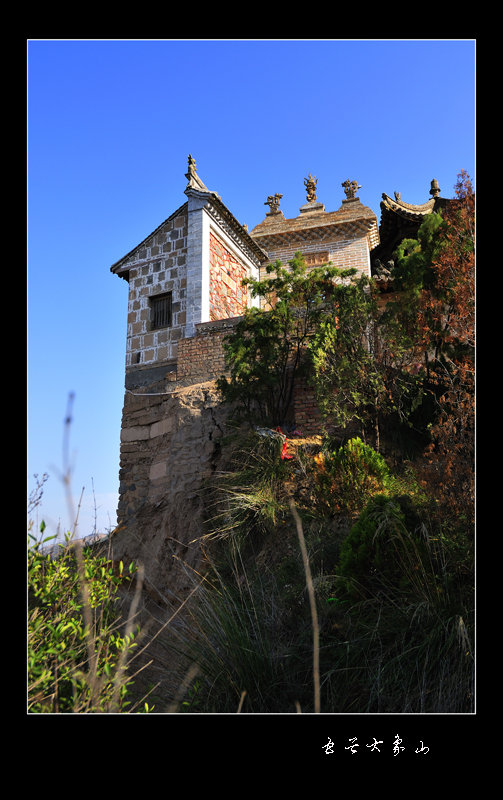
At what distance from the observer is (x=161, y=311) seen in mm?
14977

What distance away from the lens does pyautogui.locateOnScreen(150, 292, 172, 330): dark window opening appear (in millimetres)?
14773

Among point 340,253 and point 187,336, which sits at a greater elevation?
point 340,253

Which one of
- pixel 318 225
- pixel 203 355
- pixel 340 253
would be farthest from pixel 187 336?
pixel 318 225

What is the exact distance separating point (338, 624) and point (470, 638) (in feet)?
3.94

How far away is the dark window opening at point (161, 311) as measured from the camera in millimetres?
14773

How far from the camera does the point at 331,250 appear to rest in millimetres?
18516

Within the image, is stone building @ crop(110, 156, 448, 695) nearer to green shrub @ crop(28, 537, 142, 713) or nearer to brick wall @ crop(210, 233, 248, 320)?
brick wall @ crop(210, 233, 248, 320)

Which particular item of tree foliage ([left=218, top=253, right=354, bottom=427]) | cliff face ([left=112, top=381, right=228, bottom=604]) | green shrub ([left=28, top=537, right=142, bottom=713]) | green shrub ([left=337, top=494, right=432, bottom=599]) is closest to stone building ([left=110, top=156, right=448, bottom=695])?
cliff face ([left=112, top=381, right=228, bottom=604])

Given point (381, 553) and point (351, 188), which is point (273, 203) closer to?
point (351, 188)

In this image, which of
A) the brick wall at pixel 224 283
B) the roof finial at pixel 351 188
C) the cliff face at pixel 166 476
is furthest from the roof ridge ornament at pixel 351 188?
the cliff face at pixel 166 476

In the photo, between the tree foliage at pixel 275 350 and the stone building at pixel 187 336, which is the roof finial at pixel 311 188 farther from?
the tree foliage at pixel 275 350
